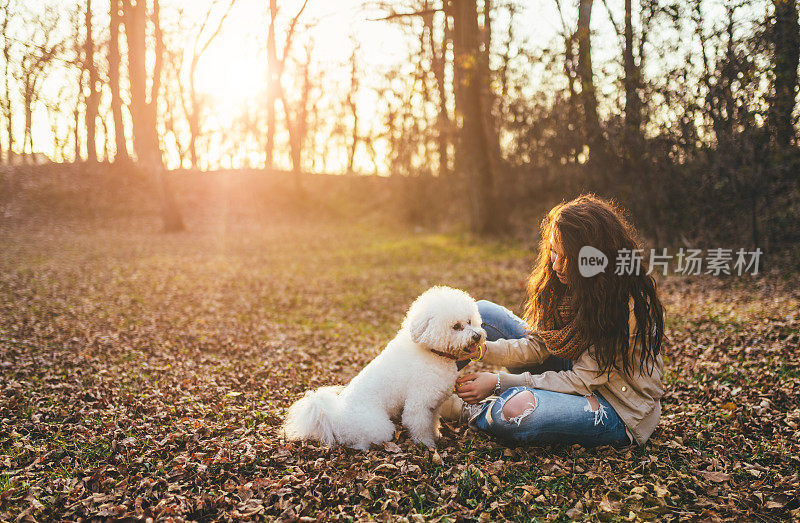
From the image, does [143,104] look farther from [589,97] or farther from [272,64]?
[589,97]

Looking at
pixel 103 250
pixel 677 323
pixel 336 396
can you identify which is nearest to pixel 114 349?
pixel 336 396

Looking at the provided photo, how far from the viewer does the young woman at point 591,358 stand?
3.32 metres

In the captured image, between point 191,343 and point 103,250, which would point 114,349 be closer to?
point 191,343

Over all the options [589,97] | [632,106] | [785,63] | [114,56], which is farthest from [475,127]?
[114,56]

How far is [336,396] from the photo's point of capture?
12.1 ft

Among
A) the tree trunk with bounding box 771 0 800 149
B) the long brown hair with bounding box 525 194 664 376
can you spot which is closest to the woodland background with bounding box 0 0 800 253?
the tree trunk with bounding box 771 0 800 149

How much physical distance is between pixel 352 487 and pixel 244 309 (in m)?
6.82

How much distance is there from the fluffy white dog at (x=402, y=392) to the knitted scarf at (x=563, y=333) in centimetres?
49

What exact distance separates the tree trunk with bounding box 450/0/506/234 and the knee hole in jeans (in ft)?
35.6

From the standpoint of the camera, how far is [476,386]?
358 centimetres

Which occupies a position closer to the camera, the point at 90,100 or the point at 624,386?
the point at 624,386

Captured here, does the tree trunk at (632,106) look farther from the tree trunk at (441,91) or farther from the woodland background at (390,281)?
the tree trunk at (441,91)

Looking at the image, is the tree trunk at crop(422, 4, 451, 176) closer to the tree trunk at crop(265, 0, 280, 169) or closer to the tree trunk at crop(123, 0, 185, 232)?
the tree trunk at crop(265, 0, 280, 169)

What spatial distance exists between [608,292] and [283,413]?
2.95 m
